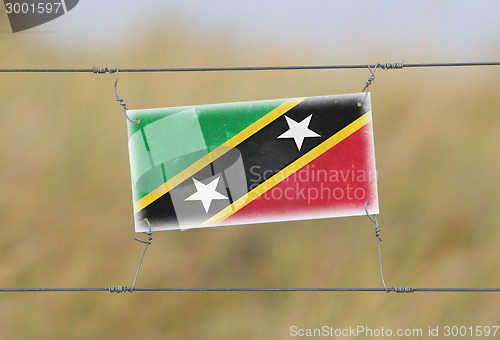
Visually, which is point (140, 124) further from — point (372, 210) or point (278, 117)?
point (372, 210)

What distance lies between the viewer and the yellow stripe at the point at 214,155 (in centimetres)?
133

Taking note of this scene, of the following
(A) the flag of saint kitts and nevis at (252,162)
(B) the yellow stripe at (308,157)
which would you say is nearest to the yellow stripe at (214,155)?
(A) the flag of saint kitts and nevis at (252,162)

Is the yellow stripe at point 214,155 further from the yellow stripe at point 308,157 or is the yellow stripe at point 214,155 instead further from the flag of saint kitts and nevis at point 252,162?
the yellow stripe at point 308,157

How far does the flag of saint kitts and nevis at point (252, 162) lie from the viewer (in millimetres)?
1327

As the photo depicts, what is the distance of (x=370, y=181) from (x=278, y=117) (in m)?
0.31

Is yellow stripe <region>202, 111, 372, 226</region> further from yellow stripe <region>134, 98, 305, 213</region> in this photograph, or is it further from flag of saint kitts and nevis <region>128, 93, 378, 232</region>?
yellow stripe <region>134, 98, 305, 213</region>

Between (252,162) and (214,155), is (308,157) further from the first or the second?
(214,155)

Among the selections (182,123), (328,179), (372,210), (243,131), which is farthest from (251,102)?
(372,210)

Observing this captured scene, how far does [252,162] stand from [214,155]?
0.36 ft

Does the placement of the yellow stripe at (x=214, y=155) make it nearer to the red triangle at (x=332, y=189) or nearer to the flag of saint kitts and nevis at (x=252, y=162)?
the flag of saint kitts and nevis at (x=252, y=162)

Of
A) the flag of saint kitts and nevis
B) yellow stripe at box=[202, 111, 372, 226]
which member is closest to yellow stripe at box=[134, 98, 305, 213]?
the flag of saint kitts and nevis

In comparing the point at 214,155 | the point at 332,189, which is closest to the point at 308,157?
the point at 332,189

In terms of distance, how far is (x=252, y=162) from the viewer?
133 centimetres

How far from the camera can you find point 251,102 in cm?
133
